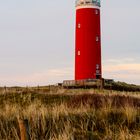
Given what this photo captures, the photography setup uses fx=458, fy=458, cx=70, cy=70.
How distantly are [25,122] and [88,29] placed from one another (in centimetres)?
3612

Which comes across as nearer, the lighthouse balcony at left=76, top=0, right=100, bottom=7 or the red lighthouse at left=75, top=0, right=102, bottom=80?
the red lighthouse at left=75, top=0, right=102, bottom=80

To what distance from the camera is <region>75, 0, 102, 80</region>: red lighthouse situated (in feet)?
139

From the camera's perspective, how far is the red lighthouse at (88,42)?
42250mm

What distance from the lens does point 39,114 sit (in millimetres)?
10727

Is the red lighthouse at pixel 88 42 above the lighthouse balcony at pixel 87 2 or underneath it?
underneath

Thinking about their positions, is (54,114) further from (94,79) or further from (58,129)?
(94,79)

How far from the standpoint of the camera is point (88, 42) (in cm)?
→ 4262

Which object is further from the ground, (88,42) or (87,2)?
(87,2)

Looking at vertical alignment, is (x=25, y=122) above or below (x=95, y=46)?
below


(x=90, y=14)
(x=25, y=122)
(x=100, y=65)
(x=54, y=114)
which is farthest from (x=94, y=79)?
(x=25, y=122)

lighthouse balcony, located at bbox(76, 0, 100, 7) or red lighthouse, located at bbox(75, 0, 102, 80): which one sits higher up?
lighthouse balcony, located at bbox(76, 0, 100, 7)

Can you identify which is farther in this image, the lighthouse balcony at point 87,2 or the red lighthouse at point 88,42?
the lighthouse balcony at point 87,2

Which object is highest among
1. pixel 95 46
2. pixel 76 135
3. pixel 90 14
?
pixel 90 14

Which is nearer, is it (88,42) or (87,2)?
(88,42)
